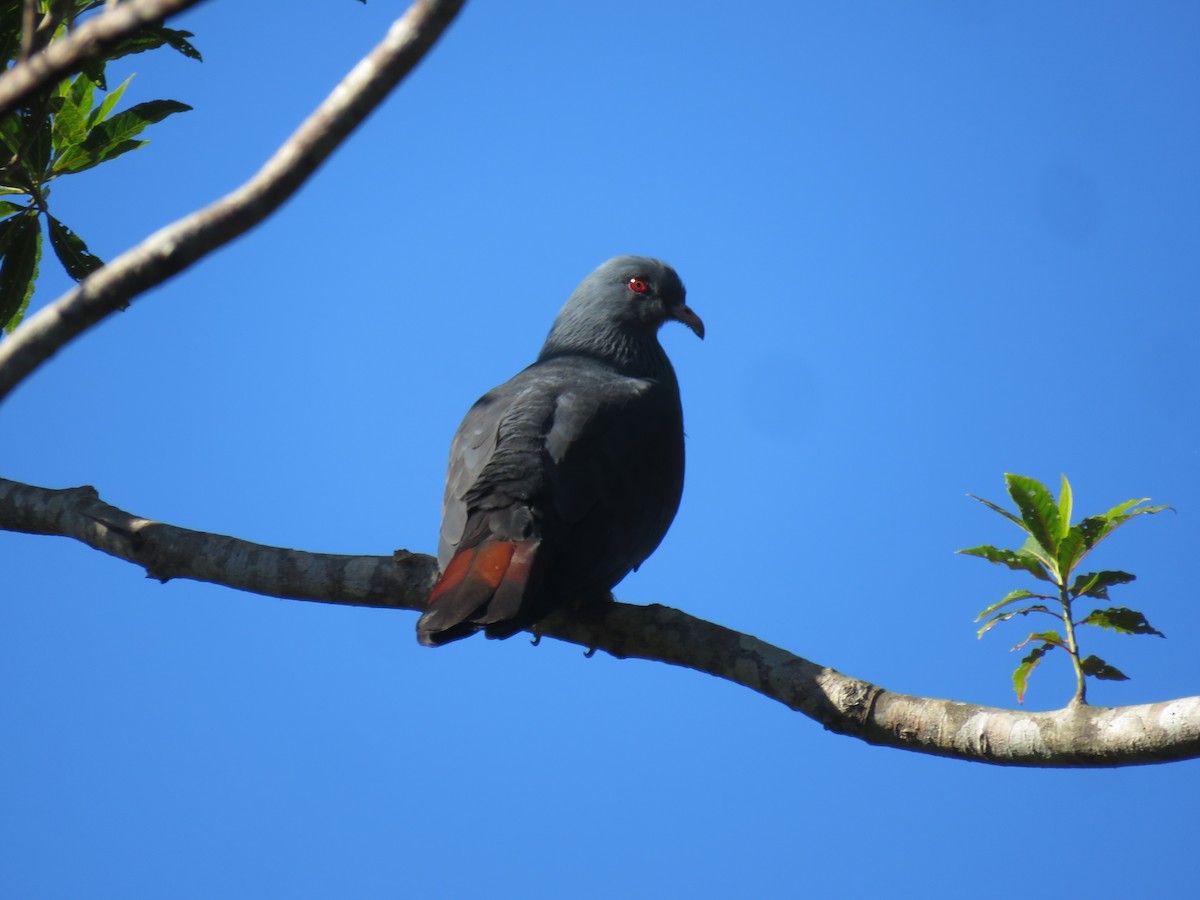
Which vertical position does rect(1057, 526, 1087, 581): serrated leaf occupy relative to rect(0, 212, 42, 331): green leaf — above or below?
below

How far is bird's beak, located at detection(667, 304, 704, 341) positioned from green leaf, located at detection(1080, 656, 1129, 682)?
3441 millimetres

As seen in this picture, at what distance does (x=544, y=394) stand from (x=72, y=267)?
1.80 metres

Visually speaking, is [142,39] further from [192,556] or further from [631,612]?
[631,612]

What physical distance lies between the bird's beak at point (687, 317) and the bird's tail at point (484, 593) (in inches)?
99.1

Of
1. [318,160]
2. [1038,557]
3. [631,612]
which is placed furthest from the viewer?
[631,612]

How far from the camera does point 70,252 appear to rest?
13.6 ft

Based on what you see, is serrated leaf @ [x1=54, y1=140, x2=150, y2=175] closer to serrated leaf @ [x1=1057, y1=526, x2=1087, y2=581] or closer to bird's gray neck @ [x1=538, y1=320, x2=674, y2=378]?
bird's gray neck @ [x1=538, y1=320, x2=674, y2=378]

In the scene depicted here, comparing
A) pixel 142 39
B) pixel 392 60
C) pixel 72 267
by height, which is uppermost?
pixel 142 39

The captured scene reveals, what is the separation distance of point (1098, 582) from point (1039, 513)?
0.23 m

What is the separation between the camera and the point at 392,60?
1.88 metres

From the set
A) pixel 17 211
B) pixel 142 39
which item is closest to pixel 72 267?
pixel 17 211

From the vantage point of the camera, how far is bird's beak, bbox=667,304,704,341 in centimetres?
610

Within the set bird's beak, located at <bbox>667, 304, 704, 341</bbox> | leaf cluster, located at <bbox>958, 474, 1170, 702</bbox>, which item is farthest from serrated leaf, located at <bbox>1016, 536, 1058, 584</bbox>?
bird's beak, located at <bbox>667, 304, 704, 341</bbox>

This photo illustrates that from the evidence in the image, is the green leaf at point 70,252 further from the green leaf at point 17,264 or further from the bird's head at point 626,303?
the bird's head at point 626,303
